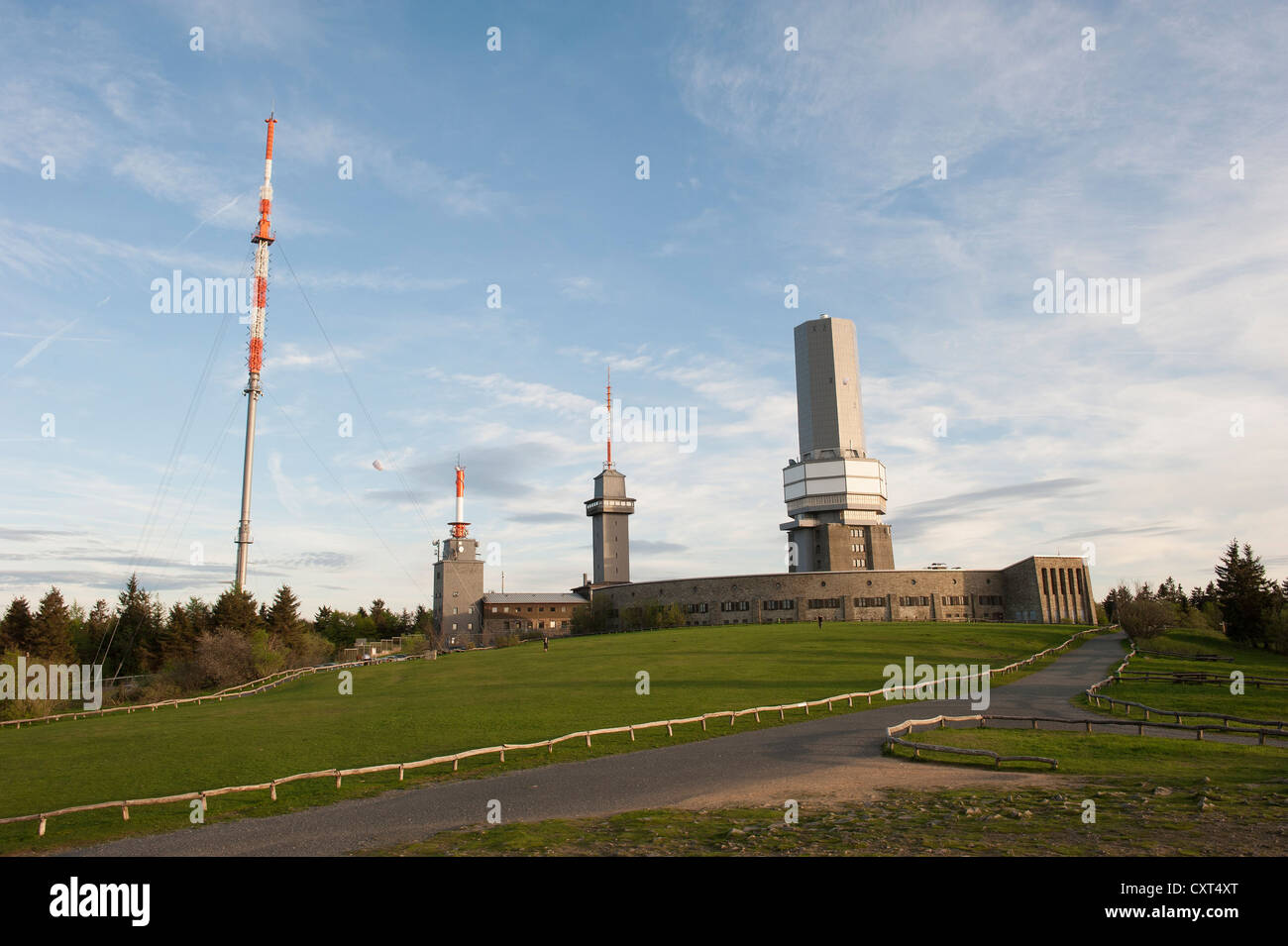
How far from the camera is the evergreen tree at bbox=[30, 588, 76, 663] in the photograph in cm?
6562

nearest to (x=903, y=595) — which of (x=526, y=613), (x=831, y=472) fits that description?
(x=831, y=472)

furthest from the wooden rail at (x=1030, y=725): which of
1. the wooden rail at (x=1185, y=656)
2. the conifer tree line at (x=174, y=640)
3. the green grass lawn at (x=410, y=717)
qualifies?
the conifer tree line at (x=174, y=640)

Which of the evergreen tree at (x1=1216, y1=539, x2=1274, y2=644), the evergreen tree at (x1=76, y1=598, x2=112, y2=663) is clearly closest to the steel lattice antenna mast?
the evergreen tree at (x1=76, y1=598, x2=112, y2=663)

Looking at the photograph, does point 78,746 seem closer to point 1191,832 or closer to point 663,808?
point 663,808

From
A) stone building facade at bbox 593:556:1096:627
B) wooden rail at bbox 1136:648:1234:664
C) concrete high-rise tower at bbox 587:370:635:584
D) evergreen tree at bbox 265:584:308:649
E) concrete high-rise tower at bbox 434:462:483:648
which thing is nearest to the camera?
wooden rail at bbox 1136:648:1234:664

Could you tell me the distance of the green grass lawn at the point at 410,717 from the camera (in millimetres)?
21281

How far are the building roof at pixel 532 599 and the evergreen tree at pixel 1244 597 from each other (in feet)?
268

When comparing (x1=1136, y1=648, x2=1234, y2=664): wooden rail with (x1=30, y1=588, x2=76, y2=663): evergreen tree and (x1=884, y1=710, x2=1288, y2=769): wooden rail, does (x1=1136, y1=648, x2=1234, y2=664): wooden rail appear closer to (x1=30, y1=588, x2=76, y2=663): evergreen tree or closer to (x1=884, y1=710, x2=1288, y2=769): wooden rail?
(x1=884, y1=710, x2=1288, y2=769): wooden rail

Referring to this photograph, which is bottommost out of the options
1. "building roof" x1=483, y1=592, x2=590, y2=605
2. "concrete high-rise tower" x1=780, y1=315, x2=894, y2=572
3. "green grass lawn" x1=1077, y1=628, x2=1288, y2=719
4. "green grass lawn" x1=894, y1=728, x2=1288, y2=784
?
"green grass lawn" x1=1077, y1=628, x2=1288, y2=719

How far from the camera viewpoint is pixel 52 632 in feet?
221

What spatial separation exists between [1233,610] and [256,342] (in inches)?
3869

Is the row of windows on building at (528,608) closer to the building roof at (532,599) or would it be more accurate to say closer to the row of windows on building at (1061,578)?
the building roof at (532,599)

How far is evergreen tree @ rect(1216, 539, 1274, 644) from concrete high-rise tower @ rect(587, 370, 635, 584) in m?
89.7
